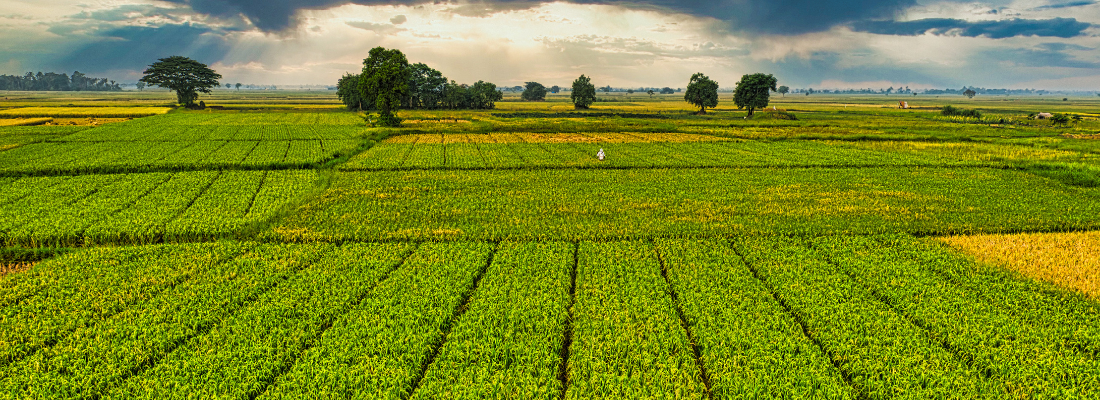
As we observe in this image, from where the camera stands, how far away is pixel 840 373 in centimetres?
1019

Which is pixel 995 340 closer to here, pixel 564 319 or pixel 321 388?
pixel 564 319

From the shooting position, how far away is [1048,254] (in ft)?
61.0

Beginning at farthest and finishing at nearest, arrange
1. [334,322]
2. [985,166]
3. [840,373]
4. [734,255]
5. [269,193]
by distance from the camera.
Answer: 1. [985,166]
2. [269,193]
3. [734,255]
4. [334,322]
5. [840,373]

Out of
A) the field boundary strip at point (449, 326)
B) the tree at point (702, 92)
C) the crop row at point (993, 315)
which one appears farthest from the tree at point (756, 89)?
the field boundary strip at point (449, 326)

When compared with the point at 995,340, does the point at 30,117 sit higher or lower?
higher

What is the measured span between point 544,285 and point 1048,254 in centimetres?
1951

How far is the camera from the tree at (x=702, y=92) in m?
127

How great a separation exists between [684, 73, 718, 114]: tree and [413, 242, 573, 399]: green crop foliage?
121150 millimetres

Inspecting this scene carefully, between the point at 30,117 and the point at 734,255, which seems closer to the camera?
the point at 734,255

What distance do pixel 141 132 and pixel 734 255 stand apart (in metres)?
70.0

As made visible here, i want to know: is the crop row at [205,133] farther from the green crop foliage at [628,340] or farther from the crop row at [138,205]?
the green crop foliage at [628,340]

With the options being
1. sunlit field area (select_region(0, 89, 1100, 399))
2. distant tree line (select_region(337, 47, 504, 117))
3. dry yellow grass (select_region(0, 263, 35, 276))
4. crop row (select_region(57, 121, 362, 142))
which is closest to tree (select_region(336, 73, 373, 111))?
distant tree line (select_region(337, 47, 504, 117))

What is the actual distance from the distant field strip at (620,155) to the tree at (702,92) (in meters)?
74.8

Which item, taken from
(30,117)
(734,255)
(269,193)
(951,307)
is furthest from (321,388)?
(30,117)
